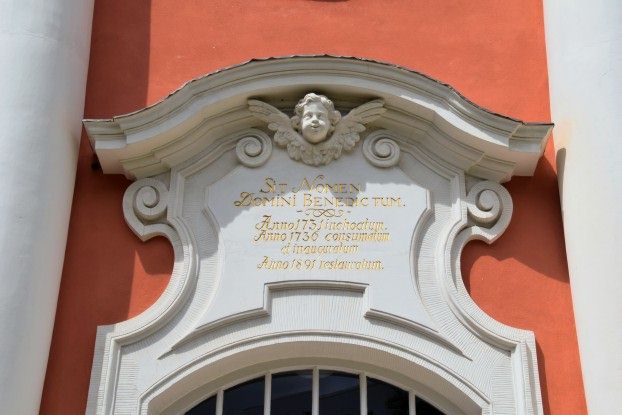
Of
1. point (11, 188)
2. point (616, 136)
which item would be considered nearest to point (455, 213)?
point (616, 136)

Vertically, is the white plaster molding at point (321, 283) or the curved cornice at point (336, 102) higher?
the curved cornice at point (336, 102)

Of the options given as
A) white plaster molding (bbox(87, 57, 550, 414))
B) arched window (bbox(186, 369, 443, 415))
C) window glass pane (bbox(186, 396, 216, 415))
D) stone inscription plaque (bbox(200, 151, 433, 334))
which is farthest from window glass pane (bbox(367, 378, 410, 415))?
window glass pane (bbox(186, 396, 216, 415))

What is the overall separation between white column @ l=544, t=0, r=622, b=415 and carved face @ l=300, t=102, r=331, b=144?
1.74 meters

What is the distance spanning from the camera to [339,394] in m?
7.92

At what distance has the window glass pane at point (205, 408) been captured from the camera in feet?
25.8

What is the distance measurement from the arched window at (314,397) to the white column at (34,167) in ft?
4.19

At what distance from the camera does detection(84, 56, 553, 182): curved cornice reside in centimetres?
823

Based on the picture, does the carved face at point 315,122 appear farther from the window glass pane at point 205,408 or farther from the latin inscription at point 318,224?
the window glass pane at point 205,408

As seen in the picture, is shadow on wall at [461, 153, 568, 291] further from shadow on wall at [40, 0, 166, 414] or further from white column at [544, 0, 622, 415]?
shadow on wall at [40, 0, 166, 414]

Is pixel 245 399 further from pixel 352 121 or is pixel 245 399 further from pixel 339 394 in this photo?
pixel 352 121

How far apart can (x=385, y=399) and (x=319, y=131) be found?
198cm

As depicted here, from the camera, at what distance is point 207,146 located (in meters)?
8.51

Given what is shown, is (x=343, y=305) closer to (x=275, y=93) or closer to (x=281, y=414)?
(x=281, y=414)

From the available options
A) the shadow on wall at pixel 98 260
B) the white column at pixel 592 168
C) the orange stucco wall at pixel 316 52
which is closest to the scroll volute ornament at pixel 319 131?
the orange stucco wall at pixel 316 52
